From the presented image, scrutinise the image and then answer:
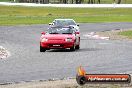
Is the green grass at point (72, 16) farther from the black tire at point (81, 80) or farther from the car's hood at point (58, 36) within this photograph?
the black tire at point (81, 80)

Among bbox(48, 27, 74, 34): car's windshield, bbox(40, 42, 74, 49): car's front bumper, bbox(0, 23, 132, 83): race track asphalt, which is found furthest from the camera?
bbox(48, 27, 74, 34): car's windshield

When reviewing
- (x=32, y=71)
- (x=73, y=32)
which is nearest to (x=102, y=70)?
(x=32, y=71)

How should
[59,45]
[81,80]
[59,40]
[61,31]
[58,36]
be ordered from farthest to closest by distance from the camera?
[61,31]
[58,36]
[59,40]
[59,45]
[81,80]

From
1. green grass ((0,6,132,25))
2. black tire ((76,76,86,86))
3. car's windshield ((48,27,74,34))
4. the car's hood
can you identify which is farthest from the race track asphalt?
green grass ((0,6,132,25))

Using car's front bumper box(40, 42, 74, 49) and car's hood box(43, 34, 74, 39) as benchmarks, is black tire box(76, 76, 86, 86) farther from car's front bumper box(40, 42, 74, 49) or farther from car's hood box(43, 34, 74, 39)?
car's hood box(43, 34, 74, 39)

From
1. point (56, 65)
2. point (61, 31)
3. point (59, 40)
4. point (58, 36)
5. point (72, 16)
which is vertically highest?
point (56, 65)

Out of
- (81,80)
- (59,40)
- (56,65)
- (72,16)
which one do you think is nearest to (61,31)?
(59,40)

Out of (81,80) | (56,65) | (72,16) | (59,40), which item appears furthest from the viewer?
(72,16)

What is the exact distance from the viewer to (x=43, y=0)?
139375 millimetres

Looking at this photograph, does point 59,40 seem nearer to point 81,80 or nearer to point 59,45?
point 59,45

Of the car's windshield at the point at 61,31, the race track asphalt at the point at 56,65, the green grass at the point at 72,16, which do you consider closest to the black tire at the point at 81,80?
the race track asphalt at the point at 56,65

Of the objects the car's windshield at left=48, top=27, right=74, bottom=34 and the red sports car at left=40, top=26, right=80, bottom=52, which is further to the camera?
the car's windshield at left=48, top=27, right=74, bottom=34

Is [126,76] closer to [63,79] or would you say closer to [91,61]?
[63,79]

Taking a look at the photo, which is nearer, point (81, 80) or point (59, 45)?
point (81, 80)
